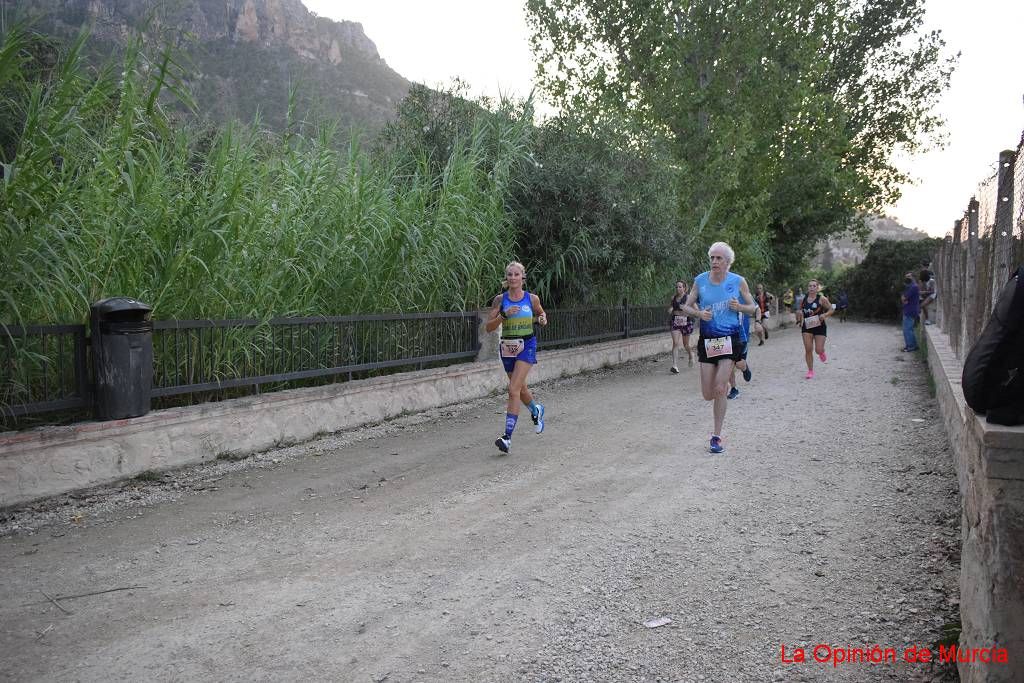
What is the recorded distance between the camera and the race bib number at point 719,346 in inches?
278

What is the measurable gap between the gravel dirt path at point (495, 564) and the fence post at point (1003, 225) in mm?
1659

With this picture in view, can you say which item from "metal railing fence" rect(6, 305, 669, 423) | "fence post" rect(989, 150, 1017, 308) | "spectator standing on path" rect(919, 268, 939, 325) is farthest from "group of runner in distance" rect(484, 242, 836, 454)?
"spectator standing on path" rect(919, 268, 939, 325)

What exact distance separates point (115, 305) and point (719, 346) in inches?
214

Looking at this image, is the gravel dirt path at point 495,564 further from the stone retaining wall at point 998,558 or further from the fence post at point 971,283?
the fence post at point 971,283

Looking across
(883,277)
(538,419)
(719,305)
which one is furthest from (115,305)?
(883,277)

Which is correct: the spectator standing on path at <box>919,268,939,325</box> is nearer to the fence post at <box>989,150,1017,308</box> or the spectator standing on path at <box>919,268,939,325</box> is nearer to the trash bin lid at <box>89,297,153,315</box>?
the fence post at <box>989,150,1017,308</box>

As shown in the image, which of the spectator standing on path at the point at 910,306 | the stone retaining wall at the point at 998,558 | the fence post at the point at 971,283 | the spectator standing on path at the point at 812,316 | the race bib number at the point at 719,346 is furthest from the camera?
the spectator standing on path at the point at 910,306

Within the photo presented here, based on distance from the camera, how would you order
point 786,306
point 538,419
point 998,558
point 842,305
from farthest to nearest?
point 842,305 → point 786,306 → point 538,419 → point 998,558

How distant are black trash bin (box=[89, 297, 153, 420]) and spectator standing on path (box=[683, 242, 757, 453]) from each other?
5.05m

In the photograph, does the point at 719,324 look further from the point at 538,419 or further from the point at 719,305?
the point at 538,419

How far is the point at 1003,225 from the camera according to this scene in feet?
16.2

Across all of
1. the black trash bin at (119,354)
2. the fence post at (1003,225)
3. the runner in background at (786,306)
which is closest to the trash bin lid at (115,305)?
the black trash bin at (119,354)

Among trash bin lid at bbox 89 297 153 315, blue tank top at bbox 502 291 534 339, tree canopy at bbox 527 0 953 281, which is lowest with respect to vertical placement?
blue tank top at bbox 502 291 534 339

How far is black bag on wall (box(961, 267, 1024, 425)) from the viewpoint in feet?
8.43
